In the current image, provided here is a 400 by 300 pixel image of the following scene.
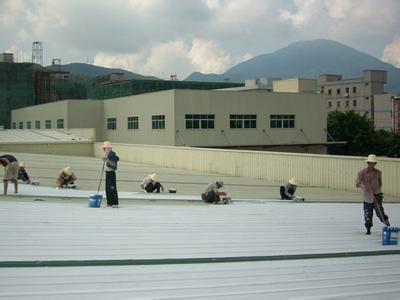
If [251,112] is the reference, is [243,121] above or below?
below

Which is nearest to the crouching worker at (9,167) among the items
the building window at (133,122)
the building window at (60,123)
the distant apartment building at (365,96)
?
the building window at (133,122)

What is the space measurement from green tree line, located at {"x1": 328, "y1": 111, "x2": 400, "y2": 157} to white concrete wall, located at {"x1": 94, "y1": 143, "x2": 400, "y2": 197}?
51437mm

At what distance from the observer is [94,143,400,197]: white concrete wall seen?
2300 centimetres

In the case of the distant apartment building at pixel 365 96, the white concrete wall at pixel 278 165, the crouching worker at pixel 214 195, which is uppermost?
the distant apartment building at pixel 365 96

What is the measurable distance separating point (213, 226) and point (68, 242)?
11.4 feet

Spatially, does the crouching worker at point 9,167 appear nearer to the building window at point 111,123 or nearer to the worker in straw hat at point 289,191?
the worker in straw hat at point 289,191

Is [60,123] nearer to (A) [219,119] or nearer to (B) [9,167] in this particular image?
(A) [219,119]

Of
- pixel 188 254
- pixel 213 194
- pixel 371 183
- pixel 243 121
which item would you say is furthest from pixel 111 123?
pixel 188 254

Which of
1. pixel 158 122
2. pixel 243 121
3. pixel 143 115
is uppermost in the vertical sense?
pixel 143 115

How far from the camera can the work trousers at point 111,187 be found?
13.4m

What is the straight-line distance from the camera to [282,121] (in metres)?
65.1

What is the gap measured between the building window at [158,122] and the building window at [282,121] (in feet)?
42.8

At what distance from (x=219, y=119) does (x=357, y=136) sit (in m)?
30.8

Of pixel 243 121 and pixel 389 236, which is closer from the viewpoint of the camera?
pixel 389 236
